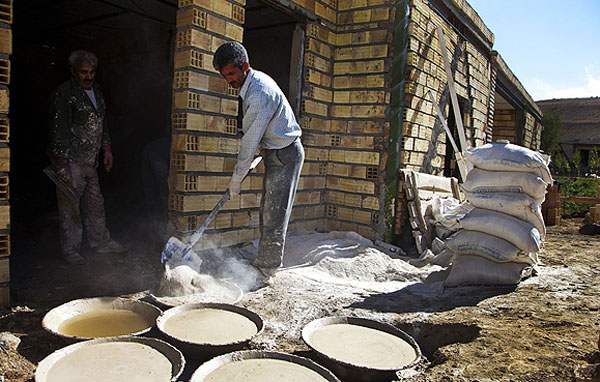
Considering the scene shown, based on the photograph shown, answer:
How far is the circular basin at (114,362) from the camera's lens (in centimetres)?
191

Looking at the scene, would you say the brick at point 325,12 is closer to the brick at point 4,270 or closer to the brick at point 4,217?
the brick at point 4,217

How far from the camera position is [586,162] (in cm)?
2622

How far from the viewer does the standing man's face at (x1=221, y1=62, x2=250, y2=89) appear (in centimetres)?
320

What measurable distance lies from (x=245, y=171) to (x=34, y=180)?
19.3ft

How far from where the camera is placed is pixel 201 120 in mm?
3736

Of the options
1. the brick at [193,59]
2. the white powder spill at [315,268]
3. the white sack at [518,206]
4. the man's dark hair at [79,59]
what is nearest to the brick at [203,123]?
the brick at [193,59]

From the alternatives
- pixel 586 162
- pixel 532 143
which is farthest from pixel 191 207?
pixel 586 162

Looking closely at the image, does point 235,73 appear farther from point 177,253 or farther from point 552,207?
point 552,207

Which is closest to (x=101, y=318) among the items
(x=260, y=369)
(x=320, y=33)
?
(x=260, y=369)

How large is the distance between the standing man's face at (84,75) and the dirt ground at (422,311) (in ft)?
5.29

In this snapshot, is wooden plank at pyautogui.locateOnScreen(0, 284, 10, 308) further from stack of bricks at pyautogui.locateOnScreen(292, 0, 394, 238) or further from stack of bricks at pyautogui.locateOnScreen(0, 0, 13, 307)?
stack of bricks at pyautogui.locateOnScreen(292, 0, 394, 238)

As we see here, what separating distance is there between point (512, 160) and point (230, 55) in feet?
9.00

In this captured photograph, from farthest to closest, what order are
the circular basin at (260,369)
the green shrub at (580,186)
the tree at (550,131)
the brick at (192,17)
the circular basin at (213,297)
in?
the tree at (550,131)
the green shrub at (580,186)
the brick at (192,17)
the circular basin at (213,297)
the circular basin at (260,369)

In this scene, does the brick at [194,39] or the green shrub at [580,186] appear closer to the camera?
the brick at [194,39]
